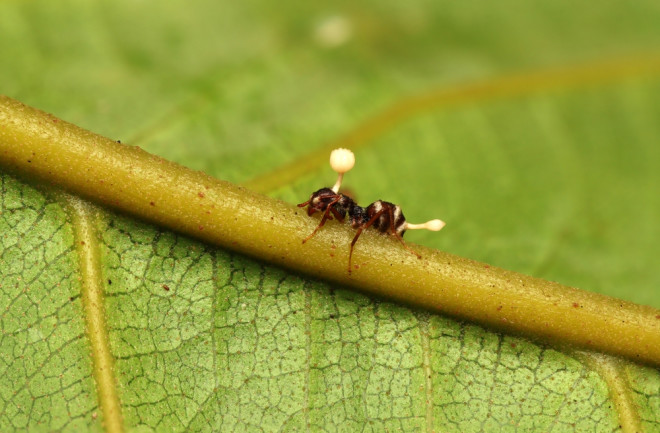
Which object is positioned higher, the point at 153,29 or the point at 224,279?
the point at 153,29

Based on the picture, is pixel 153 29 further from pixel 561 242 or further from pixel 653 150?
pixel 653 150

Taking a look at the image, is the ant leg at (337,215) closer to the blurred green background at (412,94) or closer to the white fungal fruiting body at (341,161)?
the white fungal fruiting body at (341,161)

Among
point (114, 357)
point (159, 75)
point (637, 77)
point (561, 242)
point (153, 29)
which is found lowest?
point (114, 357)

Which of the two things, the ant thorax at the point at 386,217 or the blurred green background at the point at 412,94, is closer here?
the ant thorax at the point at 386,217

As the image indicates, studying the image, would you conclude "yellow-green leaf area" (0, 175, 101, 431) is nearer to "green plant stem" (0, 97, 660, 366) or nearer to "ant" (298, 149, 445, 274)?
"green plant stem" (0, 97, 660, 366)

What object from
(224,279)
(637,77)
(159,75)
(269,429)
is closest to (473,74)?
(637,77)

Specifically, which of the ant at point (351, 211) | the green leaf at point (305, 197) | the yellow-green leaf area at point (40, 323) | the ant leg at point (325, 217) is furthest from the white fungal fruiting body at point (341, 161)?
the yellow-green leaf area at point (40, 323)

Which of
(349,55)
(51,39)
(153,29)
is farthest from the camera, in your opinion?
(349,55)
